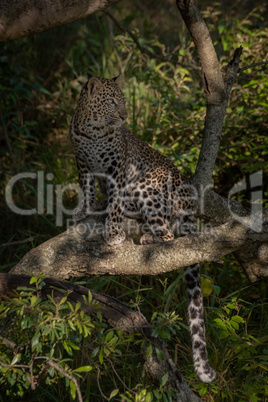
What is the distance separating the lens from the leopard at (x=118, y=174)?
4.80 meters

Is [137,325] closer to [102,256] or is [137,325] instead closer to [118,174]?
[102,256]

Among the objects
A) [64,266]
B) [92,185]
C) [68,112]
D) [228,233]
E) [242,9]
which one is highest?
[242,9]

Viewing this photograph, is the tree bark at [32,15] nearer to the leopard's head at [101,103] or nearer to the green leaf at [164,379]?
the leopard's head at [101,103]

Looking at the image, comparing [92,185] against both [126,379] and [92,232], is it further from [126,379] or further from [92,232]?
[126,379]

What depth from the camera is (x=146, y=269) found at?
3.97 m

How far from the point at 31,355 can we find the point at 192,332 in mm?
1512

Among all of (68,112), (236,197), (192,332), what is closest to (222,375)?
(192,332)

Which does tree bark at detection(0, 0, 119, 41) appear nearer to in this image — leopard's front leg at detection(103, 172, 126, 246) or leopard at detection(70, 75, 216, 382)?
leopard at detection(70, 75, 216, 382)

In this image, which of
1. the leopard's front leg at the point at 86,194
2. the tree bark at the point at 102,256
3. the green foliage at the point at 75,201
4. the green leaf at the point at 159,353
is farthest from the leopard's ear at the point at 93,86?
the green leaf at the point at 159,353

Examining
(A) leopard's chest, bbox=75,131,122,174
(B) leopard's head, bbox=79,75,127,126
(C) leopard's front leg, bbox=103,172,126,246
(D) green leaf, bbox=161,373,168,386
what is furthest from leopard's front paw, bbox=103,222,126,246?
(D) green leaf, bbox=161,373,168,386

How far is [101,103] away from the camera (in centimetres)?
486

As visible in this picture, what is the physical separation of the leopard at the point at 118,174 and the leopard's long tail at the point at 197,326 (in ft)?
1.74

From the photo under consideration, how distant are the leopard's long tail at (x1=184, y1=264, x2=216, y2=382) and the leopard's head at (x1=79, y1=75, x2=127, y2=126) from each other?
165 cm

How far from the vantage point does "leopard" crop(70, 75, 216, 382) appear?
189 inches
